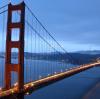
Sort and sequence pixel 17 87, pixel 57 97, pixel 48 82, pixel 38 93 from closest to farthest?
pixel 17 87 → pixel 48 82 → pixel 57 97 → pixel 38 93

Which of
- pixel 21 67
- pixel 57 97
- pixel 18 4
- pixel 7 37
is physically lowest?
pixel 57 97

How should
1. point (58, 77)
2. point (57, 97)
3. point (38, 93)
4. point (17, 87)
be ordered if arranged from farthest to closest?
point (38, 93) < point (57, 97) < point (58, 77) < point (17, 87)

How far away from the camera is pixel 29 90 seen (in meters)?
17.0

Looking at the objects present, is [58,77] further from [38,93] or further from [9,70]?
[38,93]

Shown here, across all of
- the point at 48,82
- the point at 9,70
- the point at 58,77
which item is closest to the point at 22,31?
the point at 9,70

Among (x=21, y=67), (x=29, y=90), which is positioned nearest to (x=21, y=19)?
(x=21, y=67)

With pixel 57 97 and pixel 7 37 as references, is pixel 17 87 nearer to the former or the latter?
pixel 7 37

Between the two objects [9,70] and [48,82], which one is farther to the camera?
[48,82]

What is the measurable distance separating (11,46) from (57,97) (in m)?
18.4

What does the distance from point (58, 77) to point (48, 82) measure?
2899mm

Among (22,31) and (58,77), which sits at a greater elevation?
(22,31)

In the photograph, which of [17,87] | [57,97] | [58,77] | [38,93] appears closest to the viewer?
[17,87]

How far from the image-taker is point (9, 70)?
16719 millimetres

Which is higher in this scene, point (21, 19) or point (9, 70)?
point (21, 19)
